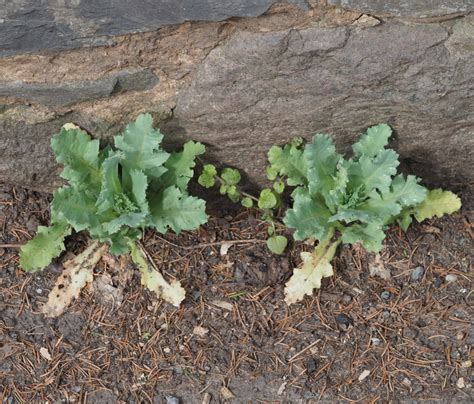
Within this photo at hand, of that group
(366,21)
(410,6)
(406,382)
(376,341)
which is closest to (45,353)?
(376,341)

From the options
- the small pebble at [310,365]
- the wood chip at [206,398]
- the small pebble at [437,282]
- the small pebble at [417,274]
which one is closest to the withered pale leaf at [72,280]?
the wood chip at [206,398]

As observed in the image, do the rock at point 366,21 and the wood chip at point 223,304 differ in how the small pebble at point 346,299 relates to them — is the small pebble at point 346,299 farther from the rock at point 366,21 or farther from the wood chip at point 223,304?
the rock at point 366,21

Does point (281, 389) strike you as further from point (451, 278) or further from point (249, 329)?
point (451, 278)

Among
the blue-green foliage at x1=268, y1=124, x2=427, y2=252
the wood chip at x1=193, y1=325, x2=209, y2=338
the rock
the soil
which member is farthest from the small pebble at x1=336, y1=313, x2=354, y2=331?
the rock

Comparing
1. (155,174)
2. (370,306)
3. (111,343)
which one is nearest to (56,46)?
(155,174)

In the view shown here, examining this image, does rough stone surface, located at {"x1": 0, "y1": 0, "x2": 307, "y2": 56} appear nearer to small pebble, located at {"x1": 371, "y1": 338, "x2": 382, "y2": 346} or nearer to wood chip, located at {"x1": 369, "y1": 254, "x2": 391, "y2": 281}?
wood chip, located at {"x1": 369, "y1": 254, "x2": 391, "y2": 281}

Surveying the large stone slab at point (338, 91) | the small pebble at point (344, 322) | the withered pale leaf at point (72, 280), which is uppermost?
the large stone slab at point (338, 91)

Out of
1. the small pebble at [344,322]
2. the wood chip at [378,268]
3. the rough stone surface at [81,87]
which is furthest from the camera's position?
the wood chip at [378,268]
